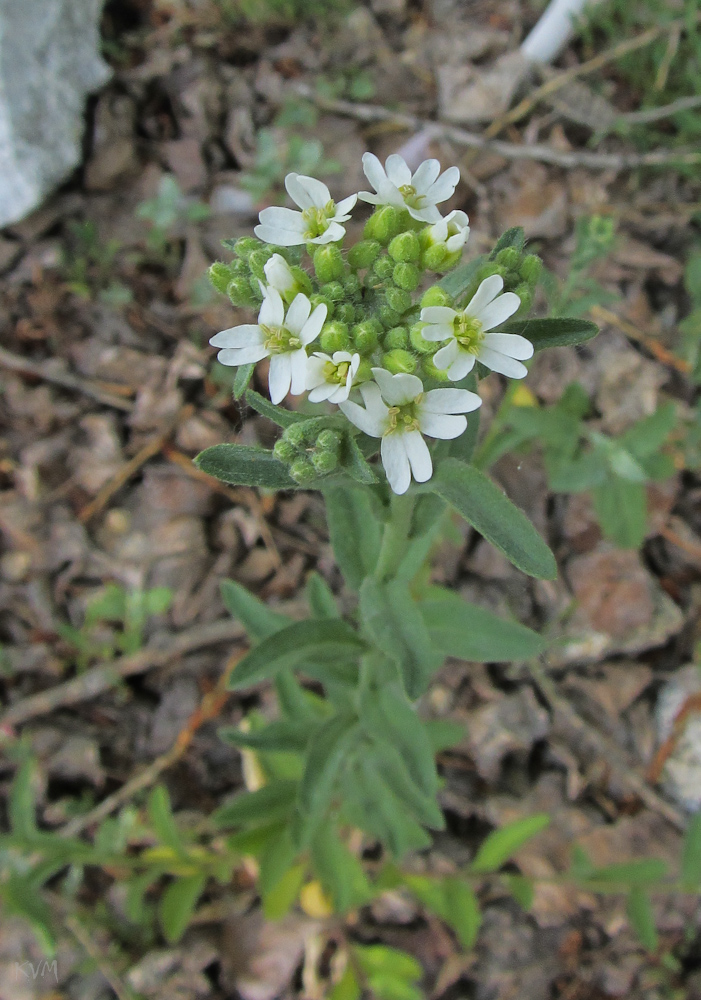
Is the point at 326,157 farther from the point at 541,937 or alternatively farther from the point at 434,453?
the point at 541,937

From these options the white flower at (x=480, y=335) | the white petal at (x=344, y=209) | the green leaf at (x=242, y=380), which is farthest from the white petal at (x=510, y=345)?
the green leaf at (x=242, y=380)

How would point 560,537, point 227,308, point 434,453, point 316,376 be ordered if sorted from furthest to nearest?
1. point 227,308
2. point 560,537
3. point 434,453
4. point 316,376

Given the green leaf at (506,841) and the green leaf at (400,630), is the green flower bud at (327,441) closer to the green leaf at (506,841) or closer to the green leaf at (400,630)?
the green leaf at (400,630)

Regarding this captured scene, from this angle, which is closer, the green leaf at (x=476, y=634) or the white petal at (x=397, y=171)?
the white petal at (x=397, y=171)

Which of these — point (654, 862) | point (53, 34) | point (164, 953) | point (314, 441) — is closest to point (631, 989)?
point (654, 862)

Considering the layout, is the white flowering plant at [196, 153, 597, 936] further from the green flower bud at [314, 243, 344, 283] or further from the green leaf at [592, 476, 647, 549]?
the green leaf at [592, 476, 647, 549]

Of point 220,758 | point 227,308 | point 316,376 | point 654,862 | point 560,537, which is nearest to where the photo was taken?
point 316,376
